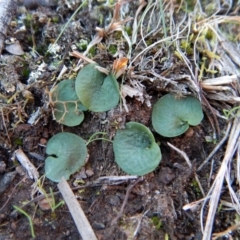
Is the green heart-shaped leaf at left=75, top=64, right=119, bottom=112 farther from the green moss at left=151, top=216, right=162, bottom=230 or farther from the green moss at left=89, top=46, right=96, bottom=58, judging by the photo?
the green moss at left=151, top=216, right=162, bottom=230

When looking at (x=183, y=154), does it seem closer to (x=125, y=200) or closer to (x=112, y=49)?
(x=125, y=200)

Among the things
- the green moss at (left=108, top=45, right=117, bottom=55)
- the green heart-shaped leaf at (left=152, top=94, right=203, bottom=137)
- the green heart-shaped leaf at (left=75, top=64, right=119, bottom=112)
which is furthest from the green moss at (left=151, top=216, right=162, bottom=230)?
the green moss at (left=108, top=45, right=117, bottom=55)

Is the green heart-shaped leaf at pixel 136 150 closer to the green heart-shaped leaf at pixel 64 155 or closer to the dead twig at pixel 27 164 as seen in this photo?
the green heart-shaped leaf at pixel 64 155

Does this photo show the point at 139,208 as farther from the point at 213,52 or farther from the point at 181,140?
the point at 213,52

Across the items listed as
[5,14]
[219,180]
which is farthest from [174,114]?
[5,14]

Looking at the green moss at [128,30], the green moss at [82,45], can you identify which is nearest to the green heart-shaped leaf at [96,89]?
the green moss at [82,45]
